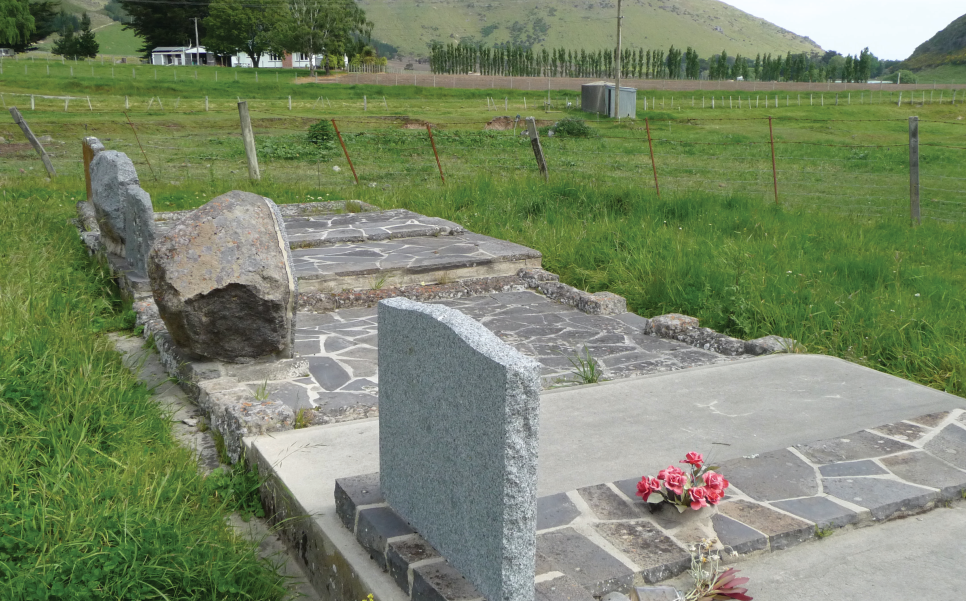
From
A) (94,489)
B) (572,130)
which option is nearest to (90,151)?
(94,489)

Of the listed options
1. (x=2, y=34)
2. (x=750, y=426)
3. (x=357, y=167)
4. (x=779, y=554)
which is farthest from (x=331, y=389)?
(x=2, y=34)

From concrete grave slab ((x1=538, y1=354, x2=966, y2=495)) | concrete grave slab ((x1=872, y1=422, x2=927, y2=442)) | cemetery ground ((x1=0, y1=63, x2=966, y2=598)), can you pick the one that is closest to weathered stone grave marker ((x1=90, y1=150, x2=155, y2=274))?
cemetery ground ((x1=0, y1=63, x2=966, y2=598))

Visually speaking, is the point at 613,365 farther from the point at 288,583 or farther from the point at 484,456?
the point at 484,456

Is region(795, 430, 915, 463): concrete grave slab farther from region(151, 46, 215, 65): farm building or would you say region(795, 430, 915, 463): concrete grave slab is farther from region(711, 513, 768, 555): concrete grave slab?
region(151, 46, 215, 65): farm building

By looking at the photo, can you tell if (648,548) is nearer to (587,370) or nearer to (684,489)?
(684,489)

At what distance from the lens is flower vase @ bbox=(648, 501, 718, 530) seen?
3023mm

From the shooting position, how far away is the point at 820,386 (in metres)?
4.64

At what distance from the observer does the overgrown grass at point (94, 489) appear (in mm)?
2775

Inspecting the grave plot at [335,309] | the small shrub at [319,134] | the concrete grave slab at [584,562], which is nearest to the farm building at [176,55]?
the small shrub at [319,134]

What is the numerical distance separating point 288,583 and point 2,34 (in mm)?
62946

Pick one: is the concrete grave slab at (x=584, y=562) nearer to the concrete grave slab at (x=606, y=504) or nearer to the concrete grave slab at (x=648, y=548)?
the concrete grave slab at (x=648, y=548)

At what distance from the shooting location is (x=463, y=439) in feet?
7.96

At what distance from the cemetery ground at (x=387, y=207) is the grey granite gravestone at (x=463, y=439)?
0.81m

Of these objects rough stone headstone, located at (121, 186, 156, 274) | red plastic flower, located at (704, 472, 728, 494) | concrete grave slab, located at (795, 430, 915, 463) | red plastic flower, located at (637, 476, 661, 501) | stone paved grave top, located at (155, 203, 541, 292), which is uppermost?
rough stone headstone, located at (121, 186, 156, 274)
